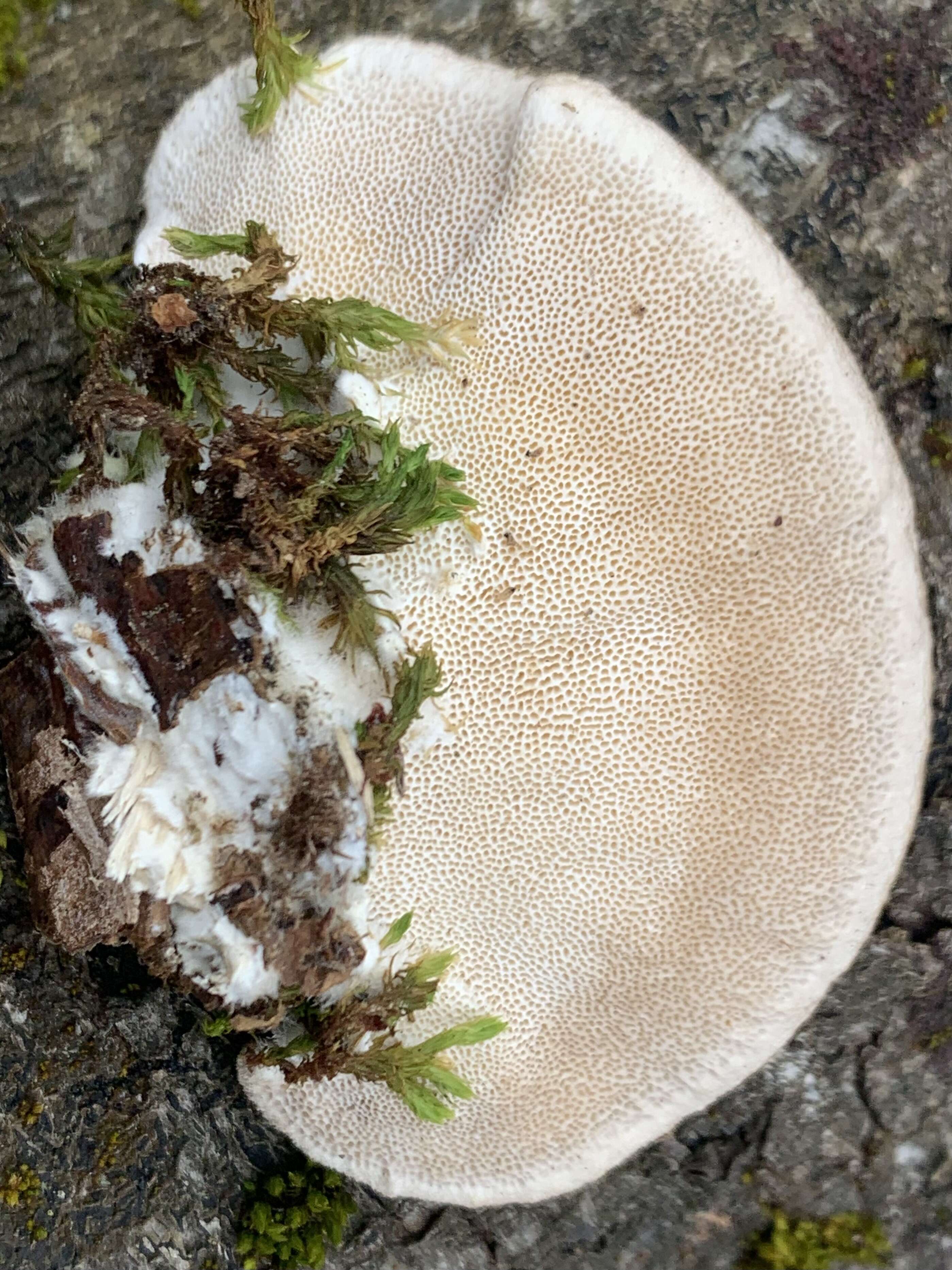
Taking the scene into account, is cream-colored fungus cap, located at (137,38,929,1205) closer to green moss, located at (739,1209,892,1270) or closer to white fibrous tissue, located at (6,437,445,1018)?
white fibrous tissue, located at (6,437,445,1018)

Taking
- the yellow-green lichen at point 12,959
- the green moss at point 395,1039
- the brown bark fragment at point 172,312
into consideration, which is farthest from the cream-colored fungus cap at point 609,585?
the yellow-green lichen at point 12,959

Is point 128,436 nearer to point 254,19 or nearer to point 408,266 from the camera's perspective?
point 408,266

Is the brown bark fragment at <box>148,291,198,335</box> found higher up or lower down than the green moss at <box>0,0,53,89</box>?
lower down

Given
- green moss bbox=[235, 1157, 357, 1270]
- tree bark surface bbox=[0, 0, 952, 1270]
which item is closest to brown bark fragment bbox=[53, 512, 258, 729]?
tree bark surface bbox=[0, 0, 952, 1270]

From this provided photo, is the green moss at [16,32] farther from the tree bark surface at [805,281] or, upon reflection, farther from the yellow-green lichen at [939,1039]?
the yellow-green lichen at [939,1039]

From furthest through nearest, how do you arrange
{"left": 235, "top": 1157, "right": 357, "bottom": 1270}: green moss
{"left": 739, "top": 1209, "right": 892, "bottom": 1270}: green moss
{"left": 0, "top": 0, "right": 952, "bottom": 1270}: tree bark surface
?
1. {"left": 739, "top": 1209, "right": 892, "bottom": 1270}: green moss
2. {"left": 235, "top": 1157, "right": 357, "bottom": 1270}: green moss
3. {"left": 0, "top": 0, "right": 952, "bottom": 1270}: tree bark surface

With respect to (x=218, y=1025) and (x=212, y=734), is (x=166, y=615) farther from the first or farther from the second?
(x=218, y=1025)

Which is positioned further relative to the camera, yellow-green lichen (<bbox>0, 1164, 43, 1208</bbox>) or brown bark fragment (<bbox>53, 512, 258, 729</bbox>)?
yellow-green lichen (<bbox>0, 1164, 43, 1208</bbox>)
